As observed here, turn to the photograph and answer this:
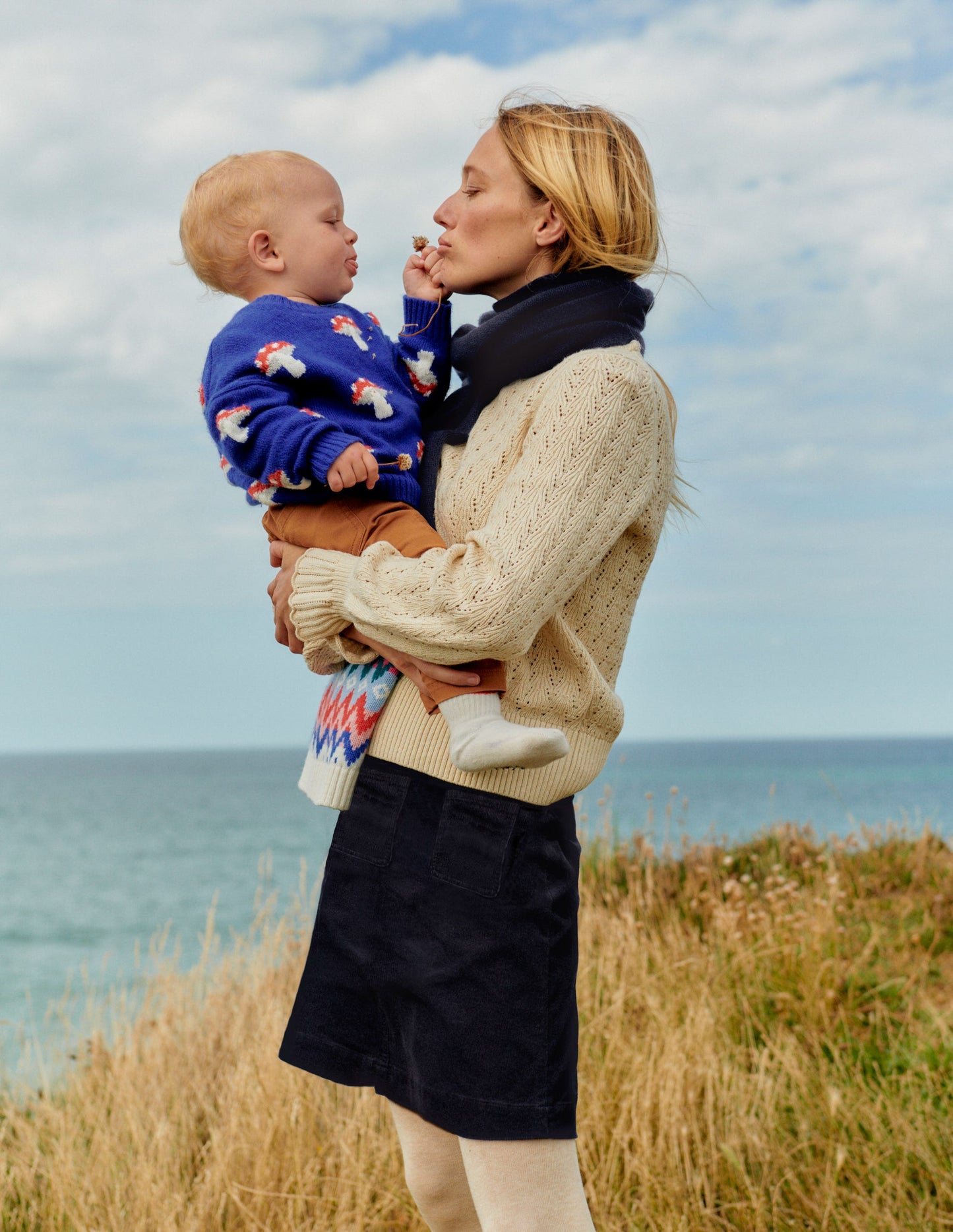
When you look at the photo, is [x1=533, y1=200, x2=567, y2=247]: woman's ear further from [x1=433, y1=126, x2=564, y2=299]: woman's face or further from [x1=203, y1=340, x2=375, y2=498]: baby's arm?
[x1=203, y1=340, x2=375, y2=498]: baby's arm

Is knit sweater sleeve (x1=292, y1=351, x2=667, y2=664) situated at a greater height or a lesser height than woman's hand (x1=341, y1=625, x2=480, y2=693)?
greater

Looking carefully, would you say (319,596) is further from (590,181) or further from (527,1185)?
(527,1185)

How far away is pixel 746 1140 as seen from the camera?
2.91 metres

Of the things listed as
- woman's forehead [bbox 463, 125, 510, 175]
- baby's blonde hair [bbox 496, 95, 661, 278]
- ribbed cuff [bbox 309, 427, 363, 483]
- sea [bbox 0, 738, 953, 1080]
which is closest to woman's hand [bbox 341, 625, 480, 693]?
ribbed cuff [bbox 309, 427, 363, 483]

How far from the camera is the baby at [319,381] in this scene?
1.60m

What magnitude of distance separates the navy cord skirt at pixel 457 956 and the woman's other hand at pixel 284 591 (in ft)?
1.12

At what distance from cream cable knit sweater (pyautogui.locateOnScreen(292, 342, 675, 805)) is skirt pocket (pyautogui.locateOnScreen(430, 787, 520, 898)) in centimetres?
3

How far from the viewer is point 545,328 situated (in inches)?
66.8

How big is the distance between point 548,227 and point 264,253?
0.69 m

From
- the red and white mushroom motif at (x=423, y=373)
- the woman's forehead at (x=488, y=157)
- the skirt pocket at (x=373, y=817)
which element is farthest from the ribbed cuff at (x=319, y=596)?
the woman's forehead at (x=488, y=157)

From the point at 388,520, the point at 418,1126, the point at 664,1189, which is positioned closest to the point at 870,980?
the point at 664,1189

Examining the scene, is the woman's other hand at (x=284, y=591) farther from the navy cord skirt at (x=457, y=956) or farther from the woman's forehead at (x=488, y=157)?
the woman's forehead at (x=488, y=157)

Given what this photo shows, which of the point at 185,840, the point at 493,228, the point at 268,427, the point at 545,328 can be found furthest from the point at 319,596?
the point at 185,840

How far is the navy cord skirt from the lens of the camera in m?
1.53
